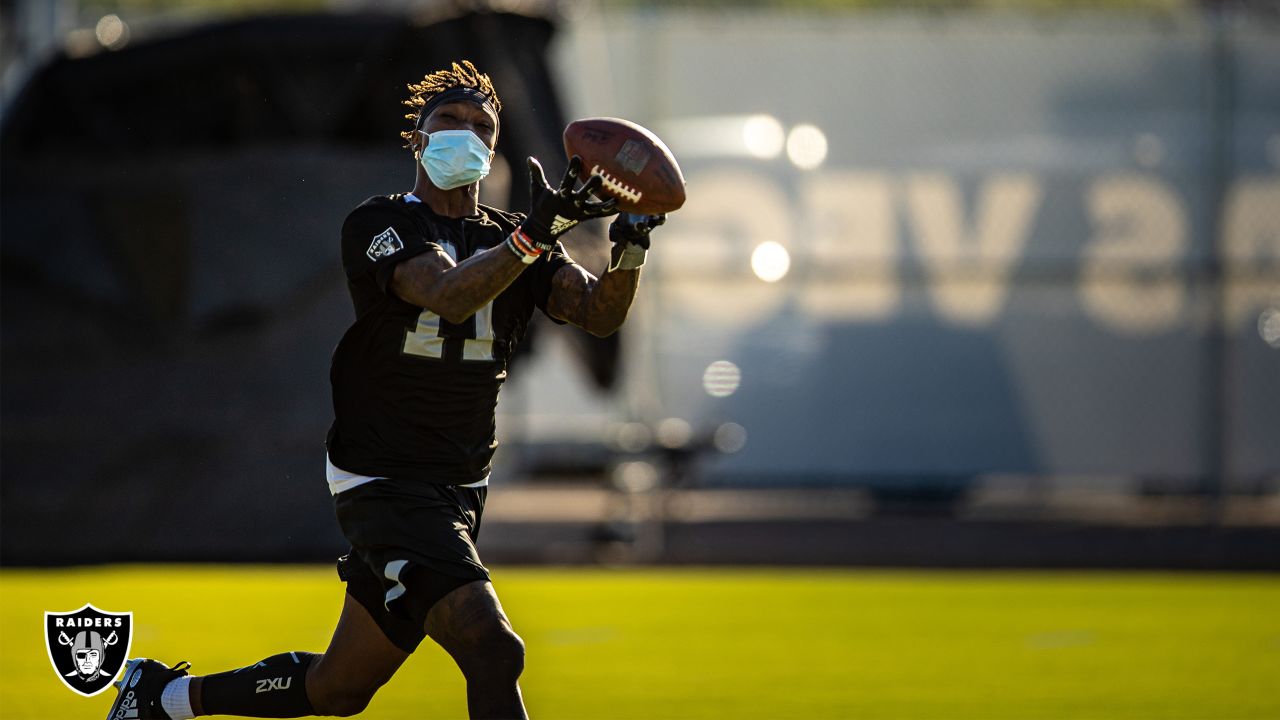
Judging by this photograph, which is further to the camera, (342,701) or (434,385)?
(342,701)

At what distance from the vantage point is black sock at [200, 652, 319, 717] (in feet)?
17.5

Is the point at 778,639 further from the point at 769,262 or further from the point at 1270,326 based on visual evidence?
the point at 1270,326

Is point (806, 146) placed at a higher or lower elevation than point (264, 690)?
higher

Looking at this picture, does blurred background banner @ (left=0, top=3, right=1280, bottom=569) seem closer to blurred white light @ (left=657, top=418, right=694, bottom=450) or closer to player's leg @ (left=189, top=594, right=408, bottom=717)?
blurred white light @ (left=657, top=418, right=694, bottom=450)

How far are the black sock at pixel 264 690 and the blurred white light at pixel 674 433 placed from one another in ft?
30.1

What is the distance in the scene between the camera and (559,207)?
15.6 feet

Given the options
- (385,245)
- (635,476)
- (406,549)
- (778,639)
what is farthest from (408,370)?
(635,476)

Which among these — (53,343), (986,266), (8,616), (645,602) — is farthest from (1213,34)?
(8,616)

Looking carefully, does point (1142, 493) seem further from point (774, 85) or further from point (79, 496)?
point (79, 496)

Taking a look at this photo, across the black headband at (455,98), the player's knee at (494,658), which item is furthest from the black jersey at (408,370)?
the player's knee at (494,658)

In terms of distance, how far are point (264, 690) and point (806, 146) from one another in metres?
12.0

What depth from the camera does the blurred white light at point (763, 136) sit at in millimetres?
16703

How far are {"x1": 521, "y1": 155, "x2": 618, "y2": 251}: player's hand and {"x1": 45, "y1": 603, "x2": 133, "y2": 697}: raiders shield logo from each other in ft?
6.00

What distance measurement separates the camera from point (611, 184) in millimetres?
4902
